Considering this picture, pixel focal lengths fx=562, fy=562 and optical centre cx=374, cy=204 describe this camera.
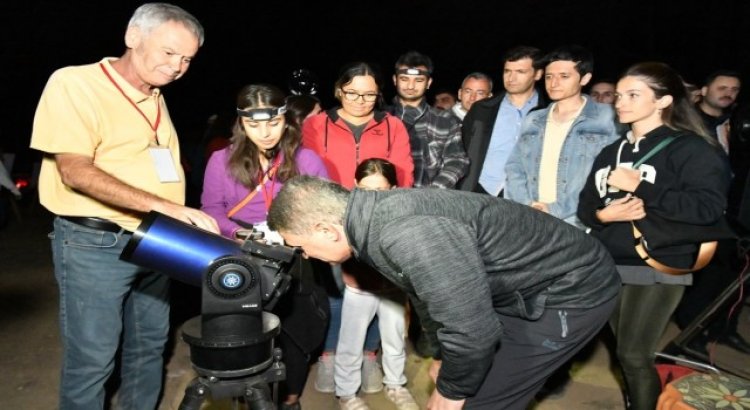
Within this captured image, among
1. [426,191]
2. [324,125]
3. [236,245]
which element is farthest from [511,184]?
[236,245]

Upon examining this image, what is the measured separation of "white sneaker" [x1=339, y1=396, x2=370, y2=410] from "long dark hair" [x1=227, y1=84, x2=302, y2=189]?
1175 mm

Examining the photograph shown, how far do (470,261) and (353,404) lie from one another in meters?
1.64

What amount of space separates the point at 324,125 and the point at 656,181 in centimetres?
165

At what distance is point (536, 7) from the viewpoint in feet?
39.6

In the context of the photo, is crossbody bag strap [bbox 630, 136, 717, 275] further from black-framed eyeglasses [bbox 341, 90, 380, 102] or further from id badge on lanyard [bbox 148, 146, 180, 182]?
id badge on lanyard [bbox 148, 146, 180, 182]

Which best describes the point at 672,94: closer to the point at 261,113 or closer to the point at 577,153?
the point at 577,153

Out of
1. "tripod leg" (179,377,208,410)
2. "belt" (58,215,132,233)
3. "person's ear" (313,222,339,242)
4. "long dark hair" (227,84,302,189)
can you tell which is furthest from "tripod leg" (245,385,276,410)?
"long dark hair" (227,84,302,189)

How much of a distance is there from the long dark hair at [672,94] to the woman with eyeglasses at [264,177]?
4.90 feet

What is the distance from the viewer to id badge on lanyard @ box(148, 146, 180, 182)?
215 centimetres

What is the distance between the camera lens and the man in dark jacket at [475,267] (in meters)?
1.47

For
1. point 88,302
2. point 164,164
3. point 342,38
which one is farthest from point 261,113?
point 342,38

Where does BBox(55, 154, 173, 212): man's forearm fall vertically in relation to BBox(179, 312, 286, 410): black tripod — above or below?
above

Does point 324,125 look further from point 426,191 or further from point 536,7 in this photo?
point 536,7

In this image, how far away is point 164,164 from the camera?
7.16 ft
